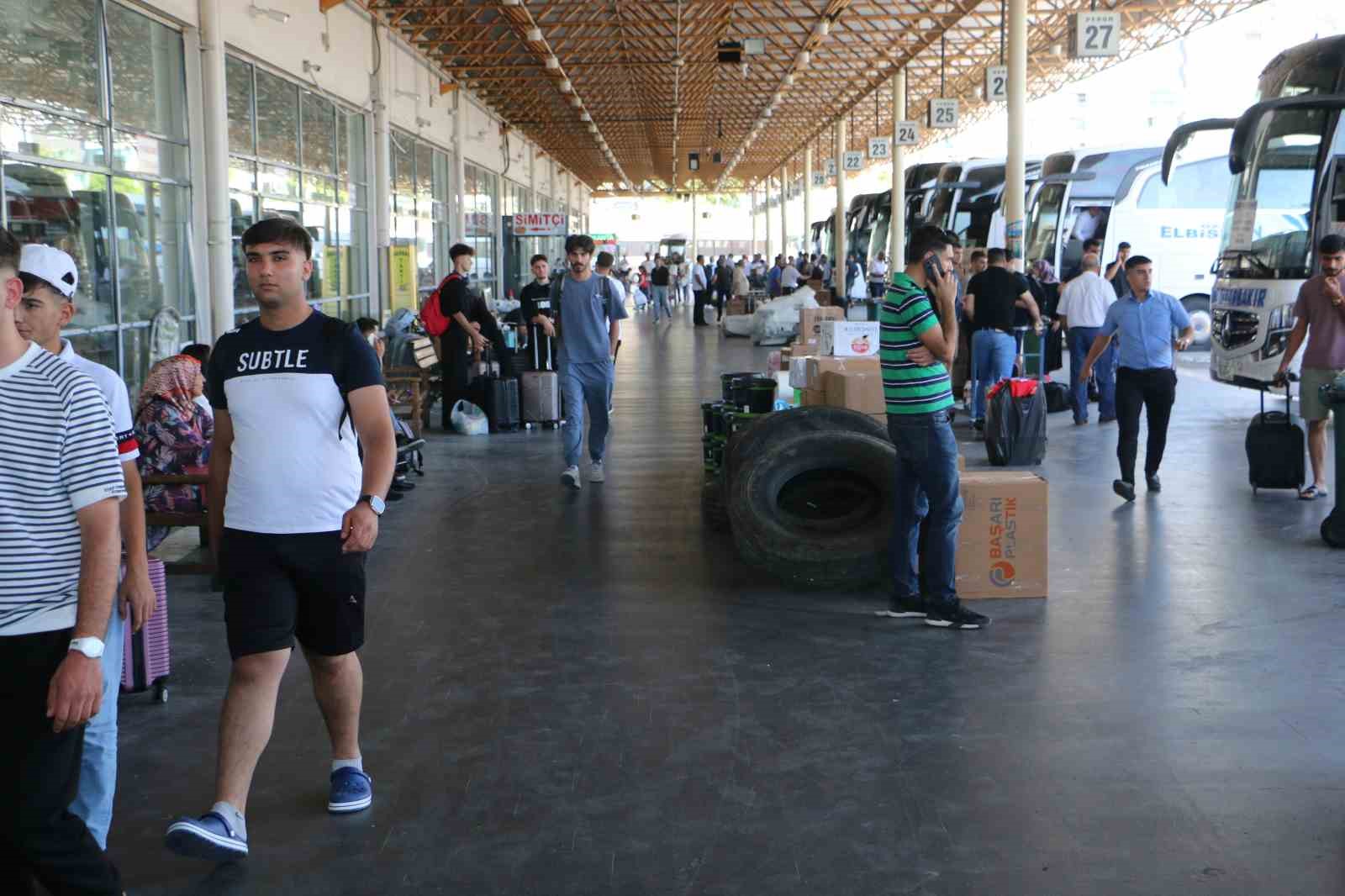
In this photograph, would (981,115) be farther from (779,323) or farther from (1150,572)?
(1150,572)

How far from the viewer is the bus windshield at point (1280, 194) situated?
44.3 ft

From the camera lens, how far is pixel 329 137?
19391 mm

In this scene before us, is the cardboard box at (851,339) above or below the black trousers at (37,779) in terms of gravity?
above

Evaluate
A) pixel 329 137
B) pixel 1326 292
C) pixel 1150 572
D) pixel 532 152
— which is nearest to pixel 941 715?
pixel 1150 572

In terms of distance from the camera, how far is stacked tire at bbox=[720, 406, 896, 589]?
7227mm

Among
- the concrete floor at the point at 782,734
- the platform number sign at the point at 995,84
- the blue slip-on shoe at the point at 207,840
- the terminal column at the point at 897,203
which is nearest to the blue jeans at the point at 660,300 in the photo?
the terminal column at the point at 897,203

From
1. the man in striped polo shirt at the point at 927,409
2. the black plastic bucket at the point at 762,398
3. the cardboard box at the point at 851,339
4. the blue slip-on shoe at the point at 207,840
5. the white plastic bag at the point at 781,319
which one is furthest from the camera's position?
the white plastic bag at the point at 781,319

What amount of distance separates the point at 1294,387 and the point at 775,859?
13.5 m

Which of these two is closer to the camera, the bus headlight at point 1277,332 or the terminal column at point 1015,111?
the bus headlight at point 1277,332

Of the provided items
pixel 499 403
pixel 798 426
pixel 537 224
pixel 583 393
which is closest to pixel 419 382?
pixel 499 403

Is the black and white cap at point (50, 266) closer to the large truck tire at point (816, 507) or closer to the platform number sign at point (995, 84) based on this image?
the large truck tire at point (816, 507)

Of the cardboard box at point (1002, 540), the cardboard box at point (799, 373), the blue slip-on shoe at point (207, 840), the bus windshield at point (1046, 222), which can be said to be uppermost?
the bus windshield at point (1046, 222)

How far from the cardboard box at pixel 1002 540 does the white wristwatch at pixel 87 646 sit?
4.79 metres

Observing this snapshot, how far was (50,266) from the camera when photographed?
→ 3971 millimetres
